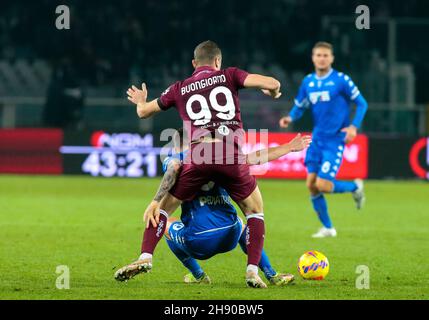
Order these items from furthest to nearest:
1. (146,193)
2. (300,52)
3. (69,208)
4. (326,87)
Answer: (300,52) → (146,193) → (69,208) → (326,87)

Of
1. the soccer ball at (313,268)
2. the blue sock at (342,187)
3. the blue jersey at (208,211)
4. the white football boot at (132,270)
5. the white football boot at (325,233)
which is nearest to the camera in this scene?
the white football boot at (132,270)

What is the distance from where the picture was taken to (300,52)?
24438 millimetres

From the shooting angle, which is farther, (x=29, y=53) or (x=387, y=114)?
(x=29, y=53)

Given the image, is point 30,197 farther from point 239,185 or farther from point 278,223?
point 239,185

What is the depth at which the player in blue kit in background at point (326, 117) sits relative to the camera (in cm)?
1183

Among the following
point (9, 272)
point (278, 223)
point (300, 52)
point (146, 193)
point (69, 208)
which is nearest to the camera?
point (9, 272)

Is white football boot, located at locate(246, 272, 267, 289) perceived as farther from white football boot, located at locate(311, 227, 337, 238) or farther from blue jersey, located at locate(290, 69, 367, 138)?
blue jersey, located at locate(290, 69, 367, 138)

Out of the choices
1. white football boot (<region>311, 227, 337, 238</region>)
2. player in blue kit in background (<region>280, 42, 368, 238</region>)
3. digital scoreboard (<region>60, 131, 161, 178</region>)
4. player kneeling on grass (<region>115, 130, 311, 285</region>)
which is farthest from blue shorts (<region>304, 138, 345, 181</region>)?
digital scoreboard (<region>60, 131, 161, 178</region>)

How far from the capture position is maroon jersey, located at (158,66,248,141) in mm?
7418

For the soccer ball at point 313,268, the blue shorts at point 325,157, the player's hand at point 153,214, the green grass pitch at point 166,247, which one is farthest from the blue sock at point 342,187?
the player's hand at point 153,214

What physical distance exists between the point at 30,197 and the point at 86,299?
9854 millimetres

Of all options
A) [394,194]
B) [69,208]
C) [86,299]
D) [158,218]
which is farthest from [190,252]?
[394,194]

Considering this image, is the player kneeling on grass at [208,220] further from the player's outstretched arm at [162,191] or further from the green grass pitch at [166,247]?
the green grass pitch at [166,247]

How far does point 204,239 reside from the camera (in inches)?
291
